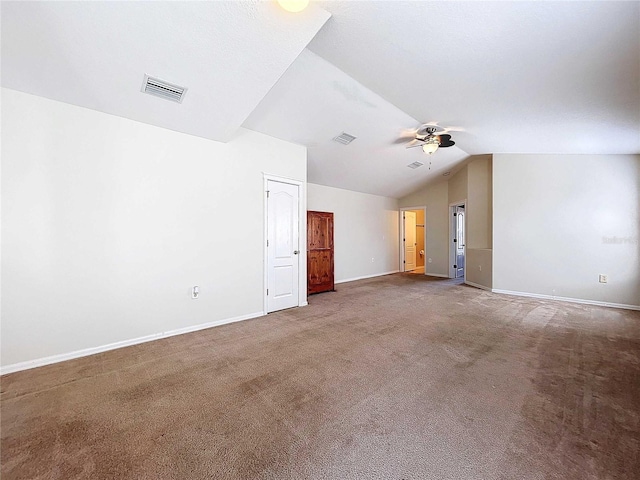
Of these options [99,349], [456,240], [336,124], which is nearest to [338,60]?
[336,124]

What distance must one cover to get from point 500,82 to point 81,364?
16.9 feet

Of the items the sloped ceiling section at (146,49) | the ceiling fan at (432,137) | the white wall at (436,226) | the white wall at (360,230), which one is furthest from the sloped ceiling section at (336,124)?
the white wall at (436,226)

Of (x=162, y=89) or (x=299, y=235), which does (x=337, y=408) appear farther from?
(x=162, y=89)

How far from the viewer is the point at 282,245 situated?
442cm

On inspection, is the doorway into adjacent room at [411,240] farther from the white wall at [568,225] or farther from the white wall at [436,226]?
the white wall at [568,225]

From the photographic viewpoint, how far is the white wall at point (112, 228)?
2.48m

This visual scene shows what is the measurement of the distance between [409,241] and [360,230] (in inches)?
110

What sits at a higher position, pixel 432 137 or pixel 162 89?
pixel 432 137

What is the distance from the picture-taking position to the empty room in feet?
5.36

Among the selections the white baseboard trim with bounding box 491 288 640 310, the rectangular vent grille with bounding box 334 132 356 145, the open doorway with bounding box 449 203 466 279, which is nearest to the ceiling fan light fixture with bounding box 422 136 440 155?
the rectangular vent grille with bounding box 334 132 356 145

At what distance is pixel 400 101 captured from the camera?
3754 millimetres

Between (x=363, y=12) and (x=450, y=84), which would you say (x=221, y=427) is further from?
(x=450, y=84)

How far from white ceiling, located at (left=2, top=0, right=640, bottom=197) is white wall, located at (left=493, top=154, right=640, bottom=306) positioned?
1029 millimetres

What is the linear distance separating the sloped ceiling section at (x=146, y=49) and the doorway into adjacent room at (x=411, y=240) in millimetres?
7350
